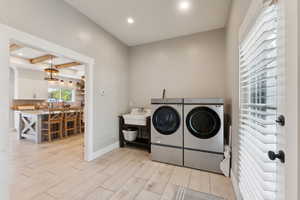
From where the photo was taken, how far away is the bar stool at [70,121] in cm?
434

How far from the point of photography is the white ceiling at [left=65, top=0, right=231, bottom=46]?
2242mm

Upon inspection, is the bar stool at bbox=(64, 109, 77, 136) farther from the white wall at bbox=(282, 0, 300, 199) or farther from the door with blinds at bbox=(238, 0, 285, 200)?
the white wall at bbox=(282, 0, 300, 199)

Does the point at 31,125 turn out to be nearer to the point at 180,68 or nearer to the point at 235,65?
the point at 180,68

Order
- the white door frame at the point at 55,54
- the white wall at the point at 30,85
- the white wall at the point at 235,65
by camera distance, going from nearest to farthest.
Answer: the white door frame at the point at 55,54 < the white wall at the point at 235,65 < the white wall at the point at 30,85

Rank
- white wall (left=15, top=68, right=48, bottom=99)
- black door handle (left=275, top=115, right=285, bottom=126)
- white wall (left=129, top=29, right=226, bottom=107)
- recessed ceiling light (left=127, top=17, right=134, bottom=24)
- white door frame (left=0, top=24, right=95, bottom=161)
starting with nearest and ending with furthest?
black door handle (left=275, top=115, right=285, bottom=126) < white door frame (left=0, top=24, right=95, bottom=161) < recessed ceiling light (left=127, top=17, right=134, bottom=24) < white wall (left=129, top=29, right=226, bottom=107) < white wall (left=15, top=68, right=48, bottom=99)

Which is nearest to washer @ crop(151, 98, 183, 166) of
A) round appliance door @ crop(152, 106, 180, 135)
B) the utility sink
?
round appliance door @ crop(152, 106, 180, 135)

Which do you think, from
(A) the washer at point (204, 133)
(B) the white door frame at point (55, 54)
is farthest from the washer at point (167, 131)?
(B) the white door frame at point (55, 54)

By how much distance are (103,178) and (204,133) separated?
5.96 ft

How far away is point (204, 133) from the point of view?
2281mm

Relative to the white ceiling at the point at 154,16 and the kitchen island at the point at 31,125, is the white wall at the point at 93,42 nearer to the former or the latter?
the white ceiling at the point at 154,16

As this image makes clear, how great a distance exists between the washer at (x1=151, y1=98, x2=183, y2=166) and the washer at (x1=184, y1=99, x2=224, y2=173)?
0.37 ft

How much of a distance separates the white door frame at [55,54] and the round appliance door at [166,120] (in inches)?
52.4

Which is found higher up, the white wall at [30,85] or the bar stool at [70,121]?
the white wall at [30,85]

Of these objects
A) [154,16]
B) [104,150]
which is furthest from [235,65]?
[104,150]
